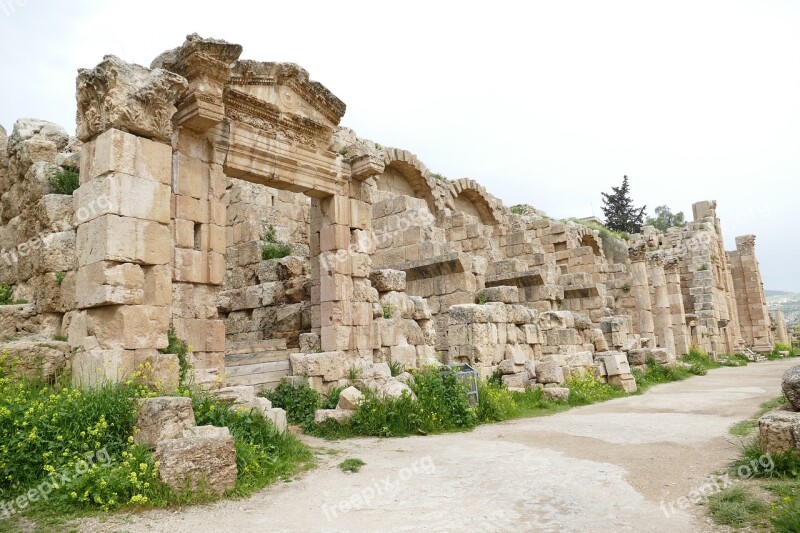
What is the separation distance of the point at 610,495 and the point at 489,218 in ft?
60.7

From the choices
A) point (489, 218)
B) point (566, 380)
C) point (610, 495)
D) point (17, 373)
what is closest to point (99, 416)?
point (17, 373)

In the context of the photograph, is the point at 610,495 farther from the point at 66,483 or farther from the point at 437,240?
the point at 437,240

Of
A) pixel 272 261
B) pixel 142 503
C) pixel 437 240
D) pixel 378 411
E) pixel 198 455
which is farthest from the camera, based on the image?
pixel 437 240

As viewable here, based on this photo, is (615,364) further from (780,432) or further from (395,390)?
(780,432)

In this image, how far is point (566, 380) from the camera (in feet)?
38.8

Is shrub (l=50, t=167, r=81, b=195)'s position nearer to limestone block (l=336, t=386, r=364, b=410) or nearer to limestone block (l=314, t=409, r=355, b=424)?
limestone block (l=314, t=409, r=355, b=424)

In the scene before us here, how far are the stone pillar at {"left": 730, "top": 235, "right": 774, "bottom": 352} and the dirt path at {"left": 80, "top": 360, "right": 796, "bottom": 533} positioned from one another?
91.5 feet

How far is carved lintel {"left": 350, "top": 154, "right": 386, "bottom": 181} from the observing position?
399 inches

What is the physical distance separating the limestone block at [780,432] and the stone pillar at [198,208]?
6.33m

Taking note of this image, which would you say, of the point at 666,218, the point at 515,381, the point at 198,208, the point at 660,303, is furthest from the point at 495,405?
the point at 666,218

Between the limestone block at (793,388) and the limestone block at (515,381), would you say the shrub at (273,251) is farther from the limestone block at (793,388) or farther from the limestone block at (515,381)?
the limestone block at (793,388)

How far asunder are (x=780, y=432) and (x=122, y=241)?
21.5 ft

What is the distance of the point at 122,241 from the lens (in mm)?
5746

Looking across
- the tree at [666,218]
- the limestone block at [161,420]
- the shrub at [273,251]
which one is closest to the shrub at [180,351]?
the limestone block at [161,420]
